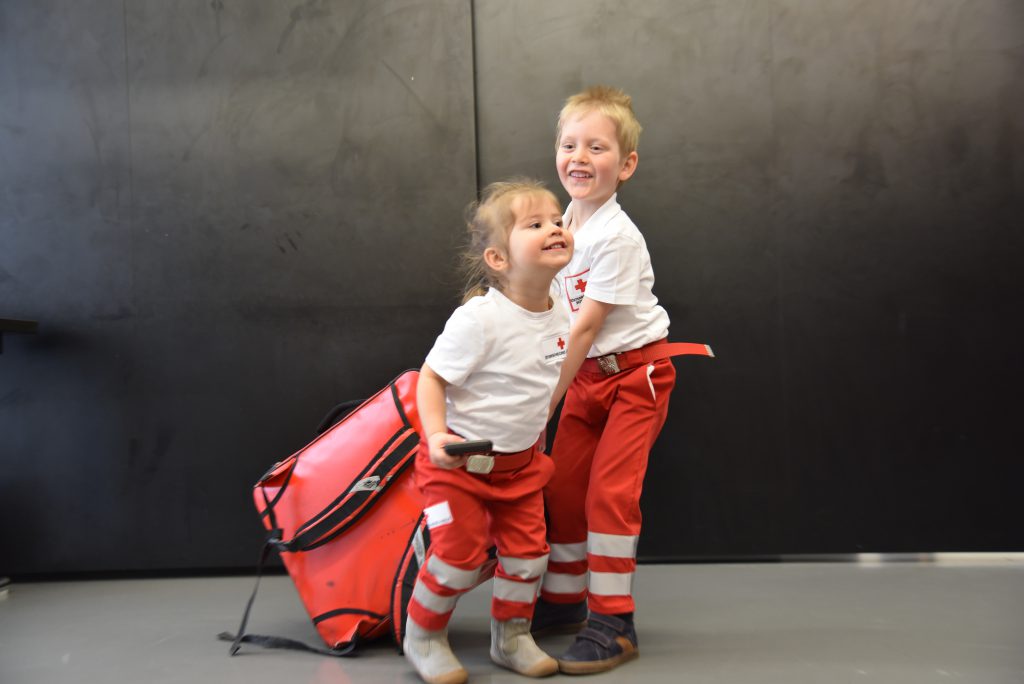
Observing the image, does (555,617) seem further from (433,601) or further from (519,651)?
(433,601)

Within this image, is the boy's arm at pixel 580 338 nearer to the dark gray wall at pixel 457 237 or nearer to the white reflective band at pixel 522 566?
the white reflective band at pixel 522 566

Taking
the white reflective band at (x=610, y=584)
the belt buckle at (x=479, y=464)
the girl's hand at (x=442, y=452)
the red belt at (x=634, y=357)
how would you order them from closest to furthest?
the girl's hand at (x=442, y=452), the belt buckle at (x=479, y=464), the white reflective band at (x=610, y=584), the red belt at (x=634, y=357)

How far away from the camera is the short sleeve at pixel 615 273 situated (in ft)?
6.36

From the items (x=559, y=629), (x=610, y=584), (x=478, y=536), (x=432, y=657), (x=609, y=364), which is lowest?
(x=559, y=629)

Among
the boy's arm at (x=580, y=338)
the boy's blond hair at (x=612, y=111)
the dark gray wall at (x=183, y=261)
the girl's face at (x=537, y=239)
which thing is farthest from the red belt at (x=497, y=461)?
the dark gray wall at (x=183, y=261)

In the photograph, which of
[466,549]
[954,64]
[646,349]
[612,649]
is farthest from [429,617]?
[954,64]

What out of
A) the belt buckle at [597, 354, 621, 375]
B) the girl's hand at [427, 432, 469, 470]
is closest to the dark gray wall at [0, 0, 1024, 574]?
the belt buckle at [597, 354, 621, 375]

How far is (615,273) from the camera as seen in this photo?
6.36 ft

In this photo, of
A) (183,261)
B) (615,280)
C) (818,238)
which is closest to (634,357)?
(615,280)

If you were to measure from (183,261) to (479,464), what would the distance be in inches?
58.7

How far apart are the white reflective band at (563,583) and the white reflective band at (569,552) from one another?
4cm

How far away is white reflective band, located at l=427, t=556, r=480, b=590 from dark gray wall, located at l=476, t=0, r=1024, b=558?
1100 millimetres

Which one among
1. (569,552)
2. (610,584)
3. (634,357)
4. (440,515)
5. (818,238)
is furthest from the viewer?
(818,238)

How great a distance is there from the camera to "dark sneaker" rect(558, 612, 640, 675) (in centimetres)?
178
